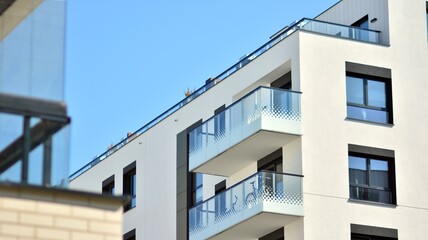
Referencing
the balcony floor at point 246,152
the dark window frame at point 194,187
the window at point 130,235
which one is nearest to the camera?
the balcony floor at point 246,152

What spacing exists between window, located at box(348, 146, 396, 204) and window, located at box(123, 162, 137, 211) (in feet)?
41.8

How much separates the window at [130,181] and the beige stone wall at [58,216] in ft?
102

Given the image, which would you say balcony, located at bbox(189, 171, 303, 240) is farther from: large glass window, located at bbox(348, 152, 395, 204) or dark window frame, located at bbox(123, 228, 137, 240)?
dark window frame, located at bbox(123, 228, 137, 240)

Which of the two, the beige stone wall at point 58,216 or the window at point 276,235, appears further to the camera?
the window at point 276,235

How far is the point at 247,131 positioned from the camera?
34.3 meters

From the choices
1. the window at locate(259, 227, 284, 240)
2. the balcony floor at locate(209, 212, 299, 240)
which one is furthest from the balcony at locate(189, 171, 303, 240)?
the window at locate(259, 227, 284, 240)

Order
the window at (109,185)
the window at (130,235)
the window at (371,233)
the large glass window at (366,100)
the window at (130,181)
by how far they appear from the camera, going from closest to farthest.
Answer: the window at (371,233) → the large glass window at (366,100) → the window at (130,235) → the window at (130,181) → the window at (109,185)

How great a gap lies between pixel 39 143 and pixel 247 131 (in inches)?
828

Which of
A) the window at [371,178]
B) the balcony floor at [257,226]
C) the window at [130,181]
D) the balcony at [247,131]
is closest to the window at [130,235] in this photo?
the window at [130,181]

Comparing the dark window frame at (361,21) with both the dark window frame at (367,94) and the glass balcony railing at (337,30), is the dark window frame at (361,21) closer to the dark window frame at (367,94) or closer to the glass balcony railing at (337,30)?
the glass balcony railing at (337,30)

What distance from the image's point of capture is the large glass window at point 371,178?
1332 inches

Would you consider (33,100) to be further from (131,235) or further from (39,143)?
(131,235)

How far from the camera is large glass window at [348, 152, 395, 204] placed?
3384 cm

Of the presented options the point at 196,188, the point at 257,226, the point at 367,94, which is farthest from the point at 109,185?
the point at 367,94
